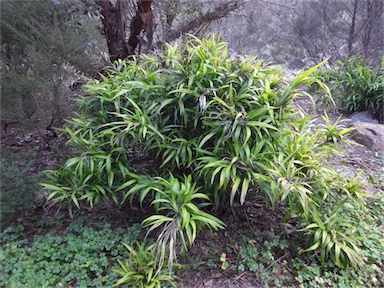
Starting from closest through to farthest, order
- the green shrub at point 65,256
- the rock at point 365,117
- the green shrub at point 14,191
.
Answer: the green shrub at point 65,256 → the green shrub at point 14,191 → the rock at point 365,117

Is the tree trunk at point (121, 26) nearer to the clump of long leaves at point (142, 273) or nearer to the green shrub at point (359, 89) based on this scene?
the green shrub at point (359, 89)

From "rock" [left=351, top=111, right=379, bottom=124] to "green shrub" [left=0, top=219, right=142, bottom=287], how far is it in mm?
3906

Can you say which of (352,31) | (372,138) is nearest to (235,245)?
(372,138)

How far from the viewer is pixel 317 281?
2.29 m

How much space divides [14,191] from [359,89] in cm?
494

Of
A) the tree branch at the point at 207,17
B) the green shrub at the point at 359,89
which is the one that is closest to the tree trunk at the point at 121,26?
the tree branch at the point at 207,17

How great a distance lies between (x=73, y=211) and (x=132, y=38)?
3.24 metres

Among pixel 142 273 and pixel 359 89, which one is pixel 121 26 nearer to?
pixel 359 89

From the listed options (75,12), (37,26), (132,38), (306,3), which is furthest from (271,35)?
(37,26)

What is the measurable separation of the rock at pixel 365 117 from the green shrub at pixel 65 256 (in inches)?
154

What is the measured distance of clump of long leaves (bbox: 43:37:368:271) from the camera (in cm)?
229

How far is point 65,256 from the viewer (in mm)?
2422

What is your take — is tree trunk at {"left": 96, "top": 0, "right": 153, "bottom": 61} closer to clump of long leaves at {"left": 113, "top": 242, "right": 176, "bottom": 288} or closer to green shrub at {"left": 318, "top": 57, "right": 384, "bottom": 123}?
green shrub at {"left": 318, "top": 57, "right": 384, "bottom": 123}

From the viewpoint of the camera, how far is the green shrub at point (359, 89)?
502 centimetres
